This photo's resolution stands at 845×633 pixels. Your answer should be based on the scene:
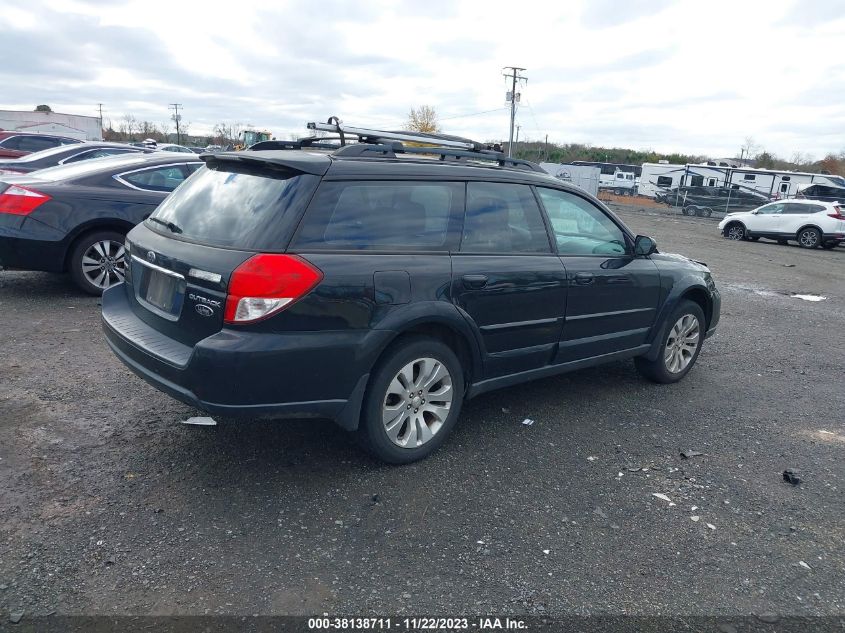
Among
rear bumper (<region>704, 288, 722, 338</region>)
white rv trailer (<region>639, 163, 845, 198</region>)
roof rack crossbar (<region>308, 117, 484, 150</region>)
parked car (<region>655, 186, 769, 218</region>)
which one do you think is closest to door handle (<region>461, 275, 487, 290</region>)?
roof rack crossbar (<region>308, 117, 484, 150</region>)

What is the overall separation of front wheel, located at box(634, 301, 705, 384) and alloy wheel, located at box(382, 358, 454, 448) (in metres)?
2.31

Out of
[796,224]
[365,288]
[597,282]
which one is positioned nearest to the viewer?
[365,288]

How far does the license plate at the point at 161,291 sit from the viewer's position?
3.53 m

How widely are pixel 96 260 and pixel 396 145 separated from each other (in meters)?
4.44

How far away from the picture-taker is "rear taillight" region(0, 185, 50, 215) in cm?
660

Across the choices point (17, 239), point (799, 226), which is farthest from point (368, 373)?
point (799, 226)

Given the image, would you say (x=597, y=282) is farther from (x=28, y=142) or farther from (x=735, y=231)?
(x=735, y=231)

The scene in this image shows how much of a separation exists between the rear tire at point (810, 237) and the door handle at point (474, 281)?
22.1 metres

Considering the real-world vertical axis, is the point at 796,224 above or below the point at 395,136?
below

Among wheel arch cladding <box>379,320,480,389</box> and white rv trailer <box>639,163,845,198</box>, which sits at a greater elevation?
white rv trailer <box>639,163,845,198</box>

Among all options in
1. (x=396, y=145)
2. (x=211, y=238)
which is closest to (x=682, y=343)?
(x=396, y=145)

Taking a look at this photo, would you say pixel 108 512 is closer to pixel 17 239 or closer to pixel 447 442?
pixel 447 442

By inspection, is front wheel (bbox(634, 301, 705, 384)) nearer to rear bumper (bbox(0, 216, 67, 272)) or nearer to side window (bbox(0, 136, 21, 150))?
rear bumper (bbox(0, 216, 67, 272))

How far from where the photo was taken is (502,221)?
14.0 feet
